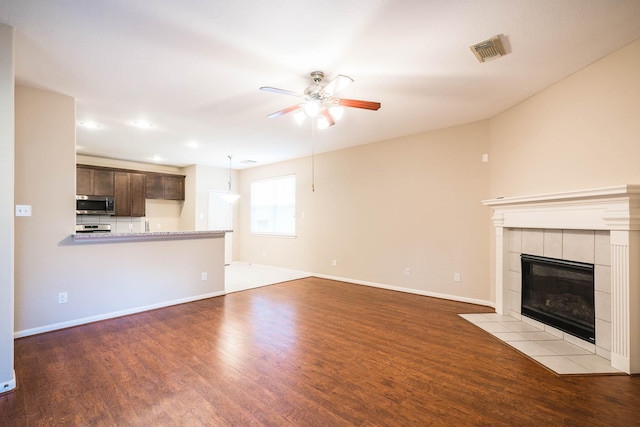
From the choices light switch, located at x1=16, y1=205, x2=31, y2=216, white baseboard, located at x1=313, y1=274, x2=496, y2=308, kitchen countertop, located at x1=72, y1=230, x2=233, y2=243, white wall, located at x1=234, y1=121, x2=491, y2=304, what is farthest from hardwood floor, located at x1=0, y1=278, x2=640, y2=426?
light switch, located at x1=16, y1=205, x2=31, y2=216

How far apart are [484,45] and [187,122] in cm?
388

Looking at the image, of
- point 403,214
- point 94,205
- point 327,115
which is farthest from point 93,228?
point 403,214

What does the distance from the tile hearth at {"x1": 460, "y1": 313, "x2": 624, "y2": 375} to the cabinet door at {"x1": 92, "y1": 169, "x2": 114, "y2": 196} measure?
7.36 metres

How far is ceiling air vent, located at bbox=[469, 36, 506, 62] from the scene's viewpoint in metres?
2.36

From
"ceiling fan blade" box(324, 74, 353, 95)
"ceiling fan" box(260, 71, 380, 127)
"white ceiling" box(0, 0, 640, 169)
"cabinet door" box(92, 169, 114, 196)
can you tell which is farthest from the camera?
"cabinet door" box(92, 169, 114, 196)

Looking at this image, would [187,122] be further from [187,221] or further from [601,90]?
[601,90]

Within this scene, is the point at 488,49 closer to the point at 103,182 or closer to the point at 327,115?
the point at 327,115

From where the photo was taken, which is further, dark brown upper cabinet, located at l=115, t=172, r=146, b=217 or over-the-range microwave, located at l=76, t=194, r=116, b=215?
dark brown upper cabinet, located at l=115, t=172, r=146, b=217

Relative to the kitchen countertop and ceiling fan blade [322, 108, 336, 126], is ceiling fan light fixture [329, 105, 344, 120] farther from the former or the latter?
the kitchen countertop

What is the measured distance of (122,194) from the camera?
6.71 metres

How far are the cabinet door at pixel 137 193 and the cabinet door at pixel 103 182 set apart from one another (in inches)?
15.6

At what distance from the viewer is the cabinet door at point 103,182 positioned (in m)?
6.36

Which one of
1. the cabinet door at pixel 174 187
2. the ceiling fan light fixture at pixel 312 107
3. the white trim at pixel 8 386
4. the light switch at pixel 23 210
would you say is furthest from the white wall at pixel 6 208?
the cabinet door at pixel 174 187

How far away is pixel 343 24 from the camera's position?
85.0 inches
